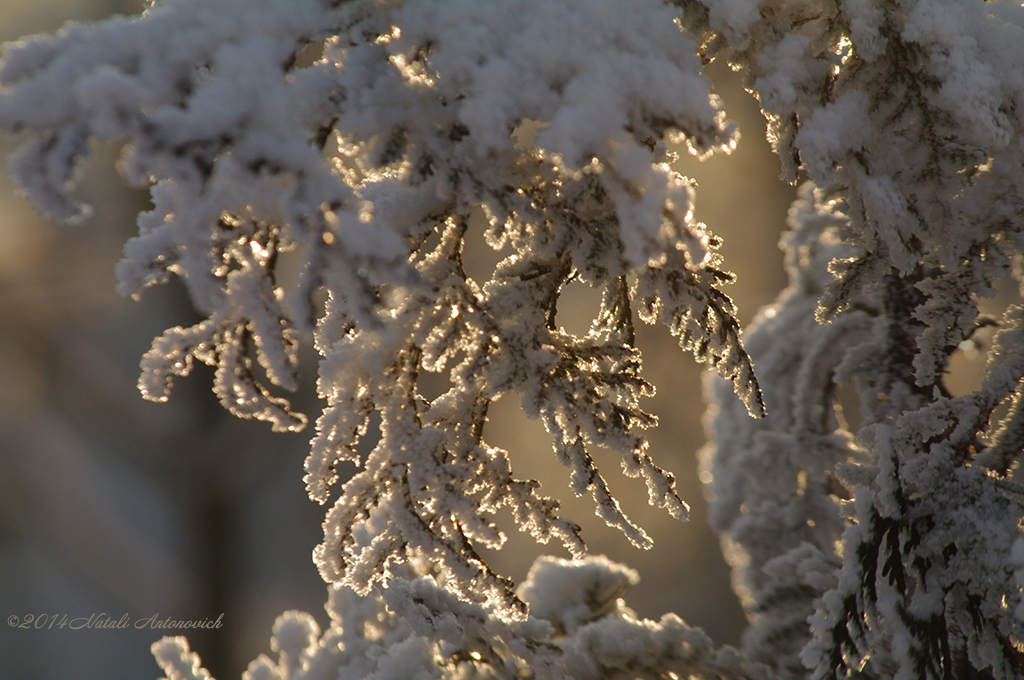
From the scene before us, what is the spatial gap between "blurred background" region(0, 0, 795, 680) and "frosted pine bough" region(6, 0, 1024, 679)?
650 cm

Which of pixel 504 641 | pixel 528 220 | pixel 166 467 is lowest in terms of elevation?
pixel 504 641

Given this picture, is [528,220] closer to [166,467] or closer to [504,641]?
[504,641]

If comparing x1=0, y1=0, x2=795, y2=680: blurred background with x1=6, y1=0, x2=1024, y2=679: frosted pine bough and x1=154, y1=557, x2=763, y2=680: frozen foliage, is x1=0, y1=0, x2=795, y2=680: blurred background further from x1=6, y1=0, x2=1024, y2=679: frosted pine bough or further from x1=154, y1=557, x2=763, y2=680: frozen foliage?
x1=6, y1=0, x2=1024, y2=679: frosted pine bough

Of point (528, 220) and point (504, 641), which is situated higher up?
point (528, 220)

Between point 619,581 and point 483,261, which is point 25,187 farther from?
point 483,261

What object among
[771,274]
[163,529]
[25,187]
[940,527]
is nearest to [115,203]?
[163,529]

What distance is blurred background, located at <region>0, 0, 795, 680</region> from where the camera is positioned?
7.97 metres

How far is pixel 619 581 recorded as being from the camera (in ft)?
7.29

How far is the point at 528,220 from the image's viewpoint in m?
1.10

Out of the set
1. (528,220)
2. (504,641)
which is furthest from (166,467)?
(528,220)

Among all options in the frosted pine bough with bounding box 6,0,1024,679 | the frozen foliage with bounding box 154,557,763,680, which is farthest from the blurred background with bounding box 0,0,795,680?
the frosted pine bough with bounding box 6,0,1024,679

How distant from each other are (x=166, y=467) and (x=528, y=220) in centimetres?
839

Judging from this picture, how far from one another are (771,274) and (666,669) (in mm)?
6717

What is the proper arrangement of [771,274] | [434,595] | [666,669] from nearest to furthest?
[434,595]
[666,669]
[771,274]
